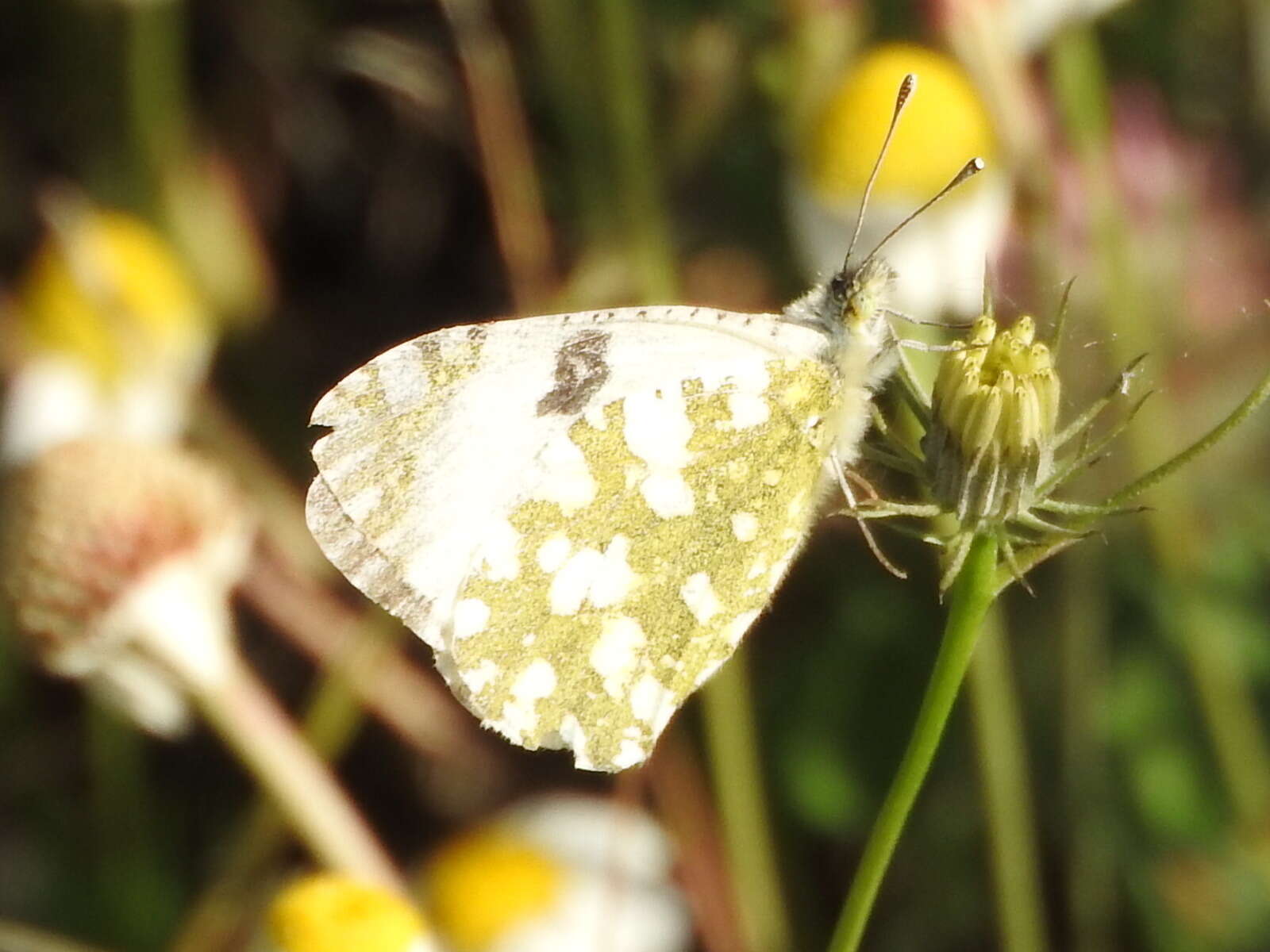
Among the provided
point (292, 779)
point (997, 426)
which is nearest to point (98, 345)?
point (292, 779)

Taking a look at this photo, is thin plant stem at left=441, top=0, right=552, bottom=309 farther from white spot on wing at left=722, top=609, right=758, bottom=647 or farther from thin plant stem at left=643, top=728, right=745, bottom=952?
white spot on wing at left=722, top=609, right=758, bottom=647

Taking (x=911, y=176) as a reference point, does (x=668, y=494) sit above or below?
below

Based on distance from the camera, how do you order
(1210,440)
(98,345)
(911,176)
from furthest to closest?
(98,345), (911,176), (1210,440)

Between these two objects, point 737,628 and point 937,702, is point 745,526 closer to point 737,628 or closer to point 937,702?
point 737,628

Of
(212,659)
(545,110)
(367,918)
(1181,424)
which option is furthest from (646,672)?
(545,110)

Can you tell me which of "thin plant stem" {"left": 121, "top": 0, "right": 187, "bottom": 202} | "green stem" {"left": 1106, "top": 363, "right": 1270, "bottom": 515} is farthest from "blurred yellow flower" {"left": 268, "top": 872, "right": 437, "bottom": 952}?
"thin plant stem" {"left": 121, "top": 0, "right": 187, "bottom": 202}

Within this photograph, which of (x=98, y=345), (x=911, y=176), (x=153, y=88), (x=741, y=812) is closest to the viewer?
(x=911, y=176)

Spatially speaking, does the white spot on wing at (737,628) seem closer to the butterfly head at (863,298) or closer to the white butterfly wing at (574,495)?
the white butterfly wing at (574,495)
